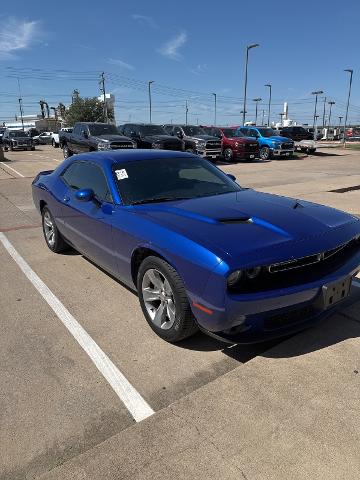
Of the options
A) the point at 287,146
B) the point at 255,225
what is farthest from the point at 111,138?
the point at 255,225

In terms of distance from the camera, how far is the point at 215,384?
2713mm

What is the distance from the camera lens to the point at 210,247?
2725mm

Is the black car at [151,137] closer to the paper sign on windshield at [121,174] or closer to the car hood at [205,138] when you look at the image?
the car hood at [205,138]

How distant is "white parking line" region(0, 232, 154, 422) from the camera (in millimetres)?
2562

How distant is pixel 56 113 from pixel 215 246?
363 ft

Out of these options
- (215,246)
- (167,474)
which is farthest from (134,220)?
(167,474)

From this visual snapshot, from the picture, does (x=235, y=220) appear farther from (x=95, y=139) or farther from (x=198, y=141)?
(x=198, y=141)

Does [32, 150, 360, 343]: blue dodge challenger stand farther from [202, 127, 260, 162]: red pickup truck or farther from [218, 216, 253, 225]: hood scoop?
[202, 127, 260, 162]: red pickup truck

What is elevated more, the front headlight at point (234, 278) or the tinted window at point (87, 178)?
the tinted window at point (87, 178)

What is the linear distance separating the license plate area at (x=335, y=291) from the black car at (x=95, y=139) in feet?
48.1

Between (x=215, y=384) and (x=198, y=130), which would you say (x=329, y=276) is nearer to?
(x=215, y=384)

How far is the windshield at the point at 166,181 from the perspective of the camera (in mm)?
3918


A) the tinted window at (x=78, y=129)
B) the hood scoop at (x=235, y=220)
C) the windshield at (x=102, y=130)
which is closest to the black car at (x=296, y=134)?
the windshield at (x=102, y=130)

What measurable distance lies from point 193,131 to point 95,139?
22.2 feet
